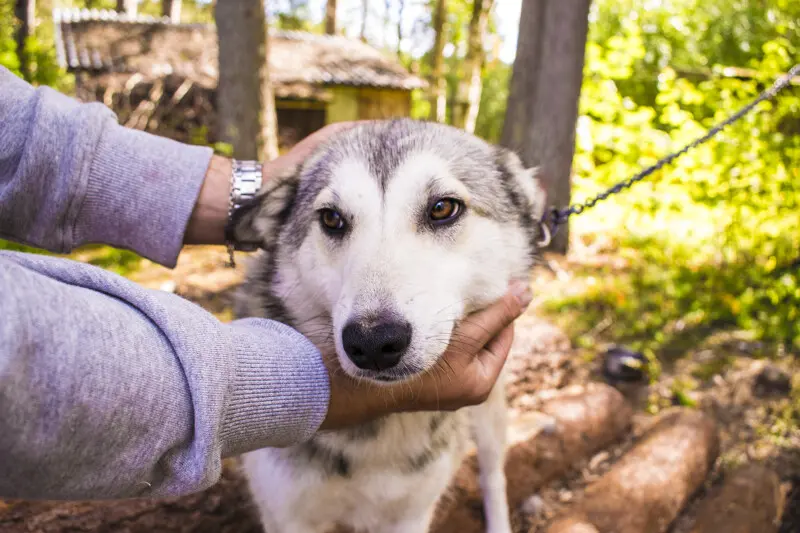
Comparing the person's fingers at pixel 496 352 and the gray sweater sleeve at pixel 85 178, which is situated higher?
the gray sweater sleeve at pixel 85 178

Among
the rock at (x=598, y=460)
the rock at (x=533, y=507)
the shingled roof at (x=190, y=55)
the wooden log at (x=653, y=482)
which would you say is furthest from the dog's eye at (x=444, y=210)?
the shingled roof at (x=190, y=55)

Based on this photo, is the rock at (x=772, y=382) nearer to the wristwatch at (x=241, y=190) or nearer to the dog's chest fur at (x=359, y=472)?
the dog's chest fur at (x=359, y=472)

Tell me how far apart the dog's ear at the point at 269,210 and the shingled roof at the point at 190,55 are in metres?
11.1

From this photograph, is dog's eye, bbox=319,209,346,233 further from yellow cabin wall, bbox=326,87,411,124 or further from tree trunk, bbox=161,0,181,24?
tree trunk, bbox=161,0,181,24

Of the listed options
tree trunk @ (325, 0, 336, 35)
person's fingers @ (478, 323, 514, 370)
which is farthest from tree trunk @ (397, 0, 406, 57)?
person's fingers @ (478, 323, 514, 370)

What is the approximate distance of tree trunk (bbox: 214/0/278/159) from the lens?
637 cm

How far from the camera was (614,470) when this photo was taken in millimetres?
2697

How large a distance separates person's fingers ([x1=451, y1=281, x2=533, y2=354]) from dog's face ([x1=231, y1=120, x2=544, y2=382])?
4cm

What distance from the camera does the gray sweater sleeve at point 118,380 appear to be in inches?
34.0

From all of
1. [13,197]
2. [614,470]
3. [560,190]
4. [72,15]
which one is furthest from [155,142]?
[72,15]

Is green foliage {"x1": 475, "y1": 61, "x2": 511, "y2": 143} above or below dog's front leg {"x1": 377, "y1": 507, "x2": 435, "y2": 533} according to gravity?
above

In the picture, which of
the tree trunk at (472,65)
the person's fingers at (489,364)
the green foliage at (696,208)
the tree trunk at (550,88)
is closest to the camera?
the person's fingers at (489,364)

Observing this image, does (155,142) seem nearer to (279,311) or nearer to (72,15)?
(279,311)

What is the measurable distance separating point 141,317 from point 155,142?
115 centimetres
